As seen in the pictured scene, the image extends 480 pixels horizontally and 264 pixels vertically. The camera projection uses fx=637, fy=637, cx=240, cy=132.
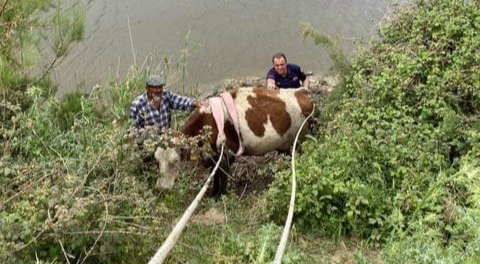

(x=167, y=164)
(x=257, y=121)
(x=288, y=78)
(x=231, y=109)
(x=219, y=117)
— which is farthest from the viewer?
(x=288, y=78)

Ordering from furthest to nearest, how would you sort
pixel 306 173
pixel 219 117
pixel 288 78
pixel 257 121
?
pixel 288 78 < pixel 257 121 < pixel 219 117 < pixel 306 173

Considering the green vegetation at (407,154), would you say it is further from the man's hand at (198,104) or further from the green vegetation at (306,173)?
the man's hand at (198,104)

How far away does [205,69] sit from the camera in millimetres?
12188

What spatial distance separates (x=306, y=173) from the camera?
5.66 m

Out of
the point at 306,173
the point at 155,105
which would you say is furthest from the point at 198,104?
the point at 306,173

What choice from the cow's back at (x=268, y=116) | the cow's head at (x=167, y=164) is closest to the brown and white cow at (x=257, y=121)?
the cow's back at (x=268, y=116)

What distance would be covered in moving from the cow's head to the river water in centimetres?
446

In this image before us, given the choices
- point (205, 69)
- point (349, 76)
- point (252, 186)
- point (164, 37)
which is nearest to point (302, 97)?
point (349, 76)

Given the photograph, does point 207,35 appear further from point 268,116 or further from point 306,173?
point 306,173

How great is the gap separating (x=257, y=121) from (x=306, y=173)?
1665 mm

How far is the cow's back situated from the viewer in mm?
7160

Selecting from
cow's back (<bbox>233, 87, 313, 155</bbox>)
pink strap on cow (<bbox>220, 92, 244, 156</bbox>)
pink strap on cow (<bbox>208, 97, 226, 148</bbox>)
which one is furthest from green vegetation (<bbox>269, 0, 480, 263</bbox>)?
pink strap on cow (<bbox>208, 97, 226, 148</bbox>)

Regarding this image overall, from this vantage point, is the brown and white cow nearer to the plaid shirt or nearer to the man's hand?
the man's hand

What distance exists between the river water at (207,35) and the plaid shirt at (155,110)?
Result: 370cm
